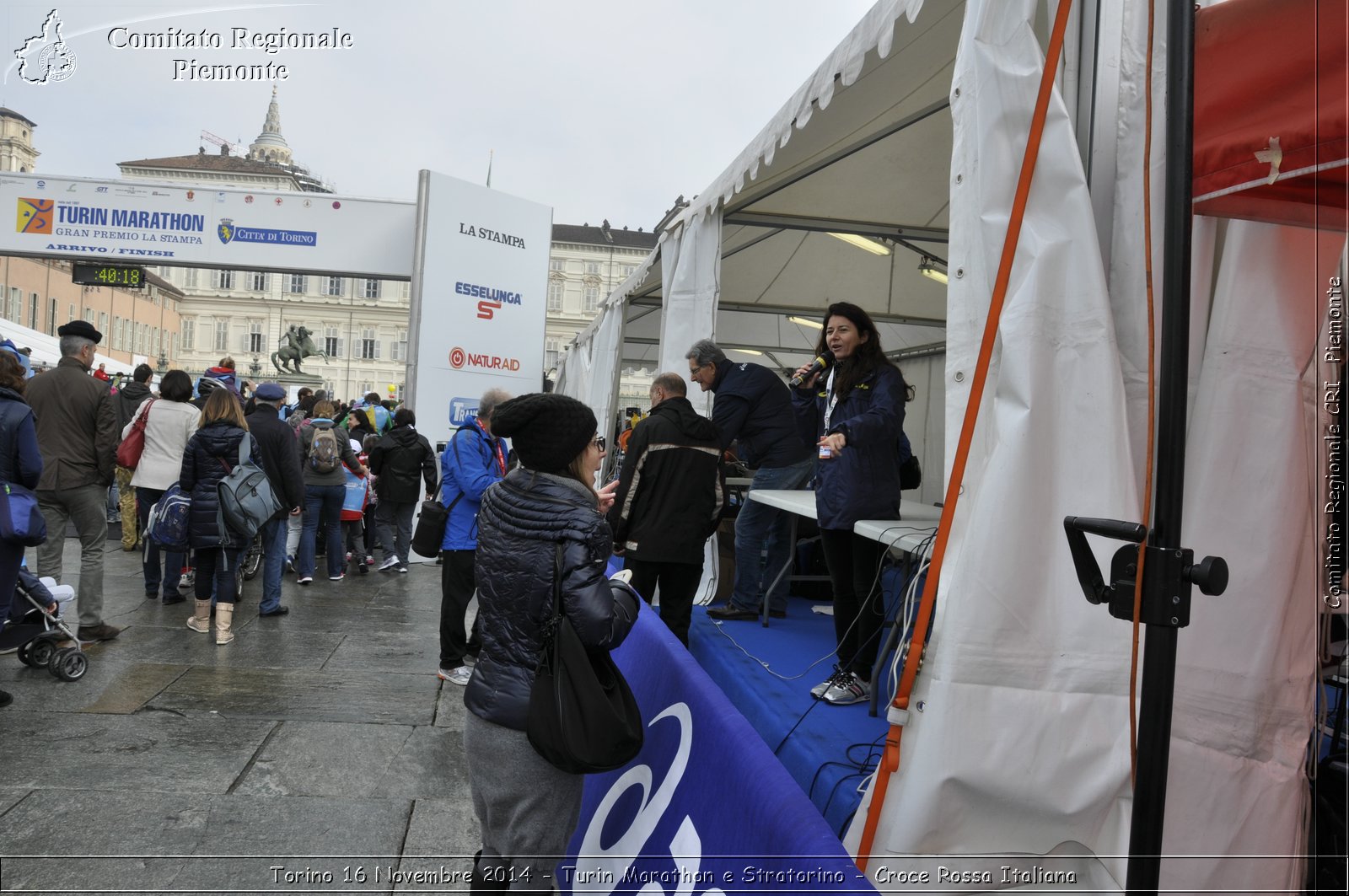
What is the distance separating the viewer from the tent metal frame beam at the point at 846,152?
468cm

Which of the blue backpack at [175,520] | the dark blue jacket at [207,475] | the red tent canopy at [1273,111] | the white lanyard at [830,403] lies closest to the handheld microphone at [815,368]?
the white lanyard at [830,403]

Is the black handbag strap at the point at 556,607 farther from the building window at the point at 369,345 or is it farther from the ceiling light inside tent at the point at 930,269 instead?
the building window at the point at 369,345

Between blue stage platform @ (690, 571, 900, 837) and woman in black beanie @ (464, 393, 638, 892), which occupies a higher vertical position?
woman in black beanie @ (464, 393, 638, 892)

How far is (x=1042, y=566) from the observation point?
7.66 ft

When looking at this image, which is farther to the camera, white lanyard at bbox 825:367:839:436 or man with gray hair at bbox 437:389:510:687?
man with gray hair at bbox 437:389:510:687

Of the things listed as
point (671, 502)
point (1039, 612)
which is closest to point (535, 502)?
point (1039, 612)

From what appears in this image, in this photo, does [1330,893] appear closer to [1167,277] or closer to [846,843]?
[846,843]

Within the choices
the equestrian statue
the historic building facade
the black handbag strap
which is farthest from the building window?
the black handbag strap

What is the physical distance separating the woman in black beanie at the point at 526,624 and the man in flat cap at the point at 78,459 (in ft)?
15.0

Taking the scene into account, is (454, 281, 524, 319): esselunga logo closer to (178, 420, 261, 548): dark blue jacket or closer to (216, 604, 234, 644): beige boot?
(178, 420, 261, 548): dark blue jacket

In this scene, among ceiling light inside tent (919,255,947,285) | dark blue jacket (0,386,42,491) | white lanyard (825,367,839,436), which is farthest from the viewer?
ceiling light inside tent (919,255,947,285)

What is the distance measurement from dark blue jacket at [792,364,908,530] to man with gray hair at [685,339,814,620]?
1.34 meters

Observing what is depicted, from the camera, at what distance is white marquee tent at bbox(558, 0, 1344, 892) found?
7.23 ft

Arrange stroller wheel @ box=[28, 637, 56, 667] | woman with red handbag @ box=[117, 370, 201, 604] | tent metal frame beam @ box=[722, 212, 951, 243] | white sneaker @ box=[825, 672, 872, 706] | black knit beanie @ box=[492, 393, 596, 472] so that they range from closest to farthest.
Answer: black knit beanie @ box=[492, 393, 596, 472]
white sneaker @ box=[825, 672, 872, 706]
stroller wheel @ box=[28, 637, 56, 667]
tent metal frame beam @ box=[722, 212, 951, 243]
woman with red handbag @ box=[117, 370, 201, 604]
